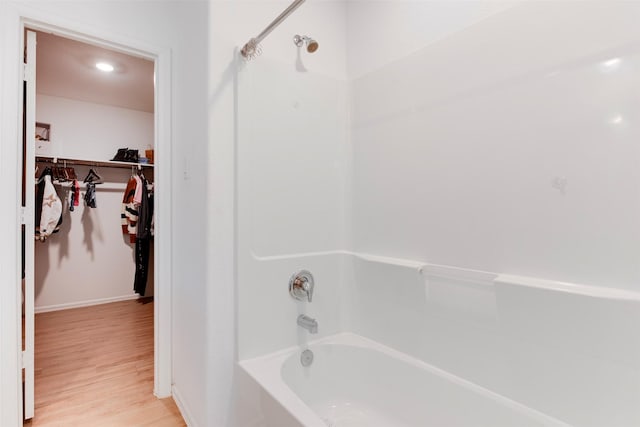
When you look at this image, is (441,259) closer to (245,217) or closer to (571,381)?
(571,381)

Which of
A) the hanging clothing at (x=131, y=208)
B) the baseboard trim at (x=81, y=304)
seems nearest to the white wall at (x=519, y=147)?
the hanging clothing at (x=131, y=208)

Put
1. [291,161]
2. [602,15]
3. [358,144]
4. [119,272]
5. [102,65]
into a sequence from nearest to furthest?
[602,15] → [291,161] → [358,144] → [102,65] → [119,272]

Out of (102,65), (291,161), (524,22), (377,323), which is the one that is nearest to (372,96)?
(291,161)

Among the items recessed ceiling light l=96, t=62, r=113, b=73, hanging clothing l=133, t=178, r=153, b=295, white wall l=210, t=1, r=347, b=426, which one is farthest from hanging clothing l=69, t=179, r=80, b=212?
white wall l=210, t=1, r=347, b=426

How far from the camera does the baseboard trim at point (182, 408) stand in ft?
5.41

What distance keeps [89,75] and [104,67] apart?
13.2 inches

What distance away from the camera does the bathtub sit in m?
1.20

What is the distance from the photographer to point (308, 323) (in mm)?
1654

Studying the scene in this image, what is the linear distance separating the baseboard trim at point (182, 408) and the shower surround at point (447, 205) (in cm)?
39

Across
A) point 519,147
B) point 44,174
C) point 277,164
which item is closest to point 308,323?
point 277,164

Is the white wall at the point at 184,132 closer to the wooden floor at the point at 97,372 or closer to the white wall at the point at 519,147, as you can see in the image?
the wooden floor at the point at 97,372

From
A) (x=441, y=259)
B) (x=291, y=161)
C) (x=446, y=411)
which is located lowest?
(x=446, y=411)

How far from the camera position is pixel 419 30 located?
1527 mm

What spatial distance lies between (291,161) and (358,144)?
450 millimetres
